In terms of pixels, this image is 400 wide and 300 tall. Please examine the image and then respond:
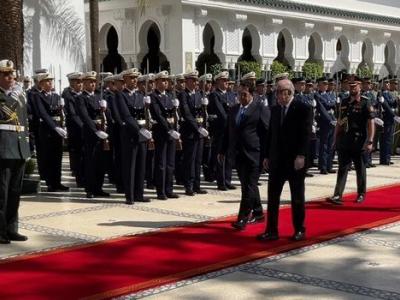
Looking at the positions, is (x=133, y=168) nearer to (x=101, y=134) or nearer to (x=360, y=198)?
(x=101, y=134)

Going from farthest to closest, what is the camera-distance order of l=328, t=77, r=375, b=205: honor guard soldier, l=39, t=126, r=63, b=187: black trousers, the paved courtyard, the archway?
the archway < l=39, t=126, r=63, b=187: black trousers < l=328, t=77, r=375, b=205: honor guard soldier < the paved courtyard

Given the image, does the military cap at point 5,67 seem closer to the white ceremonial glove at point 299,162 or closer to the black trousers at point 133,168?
the black trousers at point 133,168

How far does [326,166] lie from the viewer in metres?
12.8

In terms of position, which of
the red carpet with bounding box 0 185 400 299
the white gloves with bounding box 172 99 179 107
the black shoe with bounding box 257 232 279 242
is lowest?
the red carpet with bounding box 0 185 400 299

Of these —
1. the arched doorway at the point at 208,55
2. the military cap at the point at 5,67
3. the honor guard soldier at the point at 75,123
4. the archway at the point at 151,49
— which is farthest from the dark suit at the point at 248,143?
the archway at the point at 151,49

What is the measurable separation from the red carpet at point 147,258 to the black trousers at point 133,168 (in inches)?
67.7

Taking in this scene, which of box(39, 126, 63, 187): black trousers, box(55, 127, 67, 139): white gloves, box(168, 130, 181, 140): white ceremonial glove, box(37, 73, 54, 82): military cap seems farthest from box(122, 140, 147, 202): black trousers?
box(37, 73, 54, 82): military cap

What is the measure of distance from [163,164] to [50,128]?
1.97 meters

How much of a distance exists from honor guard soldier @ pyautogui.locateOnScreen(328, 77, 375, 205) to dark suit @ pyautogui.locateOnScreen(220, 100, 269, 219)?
1.95 metres

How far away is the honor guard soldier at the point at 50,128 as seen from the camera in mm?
10344

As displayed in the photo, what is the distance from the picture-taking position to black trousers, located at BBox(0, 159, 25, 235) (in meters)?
7.04

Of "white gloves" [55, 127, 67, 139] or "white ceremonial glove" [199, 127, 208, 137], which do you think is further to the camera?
"white gloves" [55, 127, 67, 139]

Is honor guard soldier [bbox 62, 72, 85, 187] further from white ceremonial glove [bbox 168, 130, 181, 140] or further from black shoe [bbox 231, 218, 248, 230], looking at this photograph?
black shoe [bbox 231, 218, 248, 230]

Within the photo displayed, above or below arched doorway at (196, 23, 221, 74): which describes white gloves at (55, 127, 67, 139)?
below
